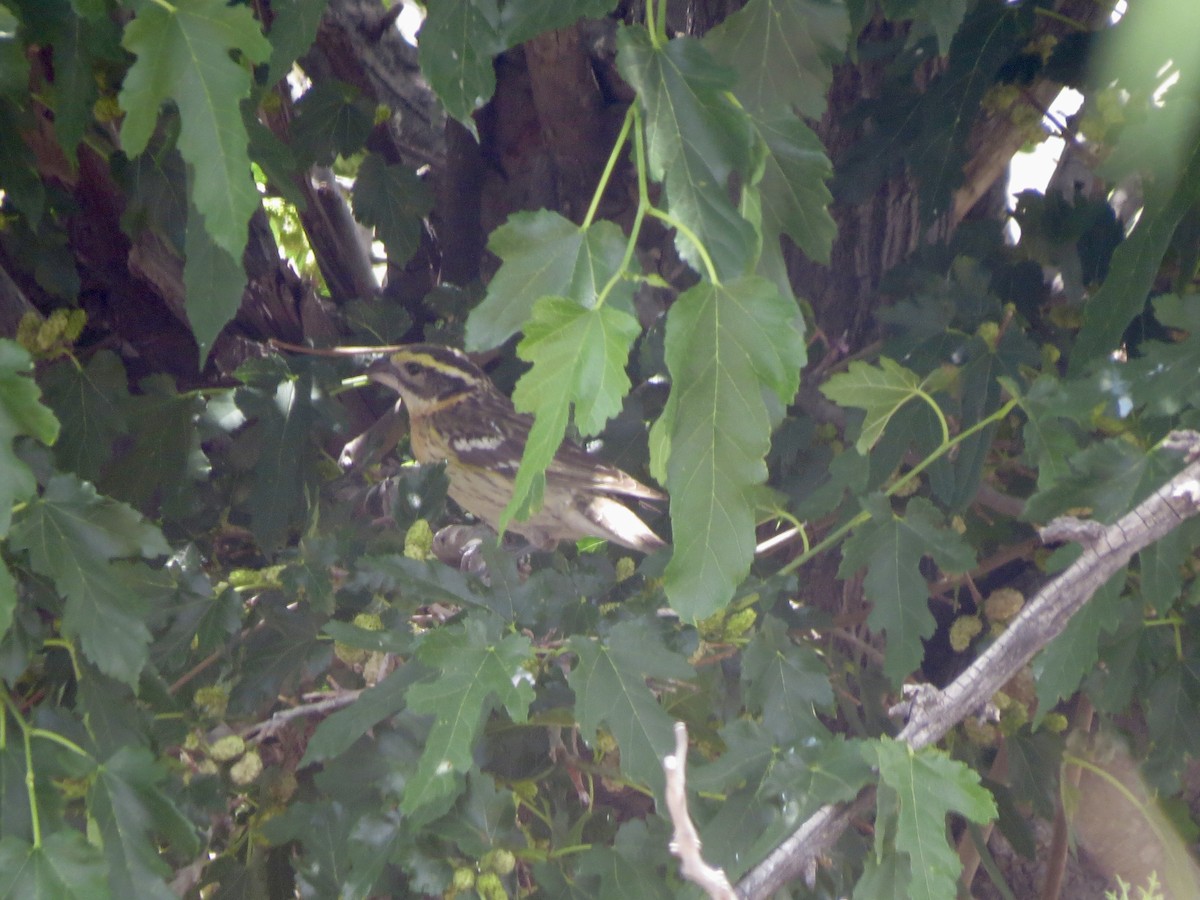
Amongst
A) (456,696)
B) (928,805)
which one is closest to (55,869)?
(456,696)

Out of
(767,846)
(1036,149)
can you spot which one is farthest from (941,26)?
(1036,149)

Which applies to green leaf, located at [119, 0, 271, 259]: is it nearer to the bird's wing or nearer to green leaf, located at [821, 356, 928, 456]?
green leaf, located at [821, 356, 928, 456]

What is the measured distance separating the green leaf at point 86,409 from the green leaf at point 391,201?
0.87m

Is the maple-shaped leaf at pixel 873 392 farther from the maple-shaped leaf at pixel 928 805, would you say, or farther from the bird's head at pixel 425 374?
the bird's head at pixel 425 374

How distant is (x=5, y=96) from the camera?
7.46 ft

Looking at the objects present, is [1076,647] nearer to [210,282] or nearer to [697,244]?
[697,244]

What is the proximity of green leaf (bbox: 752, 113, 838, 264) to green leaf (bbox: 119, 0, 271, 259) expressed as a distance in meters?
0.84

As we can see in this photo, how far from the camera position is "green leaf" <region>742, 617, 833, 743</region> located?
227 centimetres

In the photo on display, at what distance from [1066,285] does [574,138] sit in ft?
5.22

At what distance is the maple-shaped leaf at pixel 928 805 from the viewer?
5.41 feet

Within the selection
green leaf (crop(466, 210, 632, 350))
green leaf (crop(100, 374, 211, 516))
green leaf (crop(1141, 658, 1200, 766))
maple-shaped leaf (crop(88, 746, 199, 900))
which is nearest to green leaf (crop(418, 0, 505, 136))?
green leaf (crop(466, 210, 632, 350))

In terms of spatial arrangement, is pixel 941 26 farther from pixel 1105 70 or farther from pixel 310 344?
pixel 310 344

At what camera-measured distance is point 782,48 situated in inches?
76.4

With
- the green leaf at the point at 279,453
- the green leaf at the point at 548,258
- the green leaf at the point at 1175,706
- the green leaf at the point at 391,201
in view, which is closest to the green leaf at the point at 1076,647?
the green leaf at the point at 1175,706
